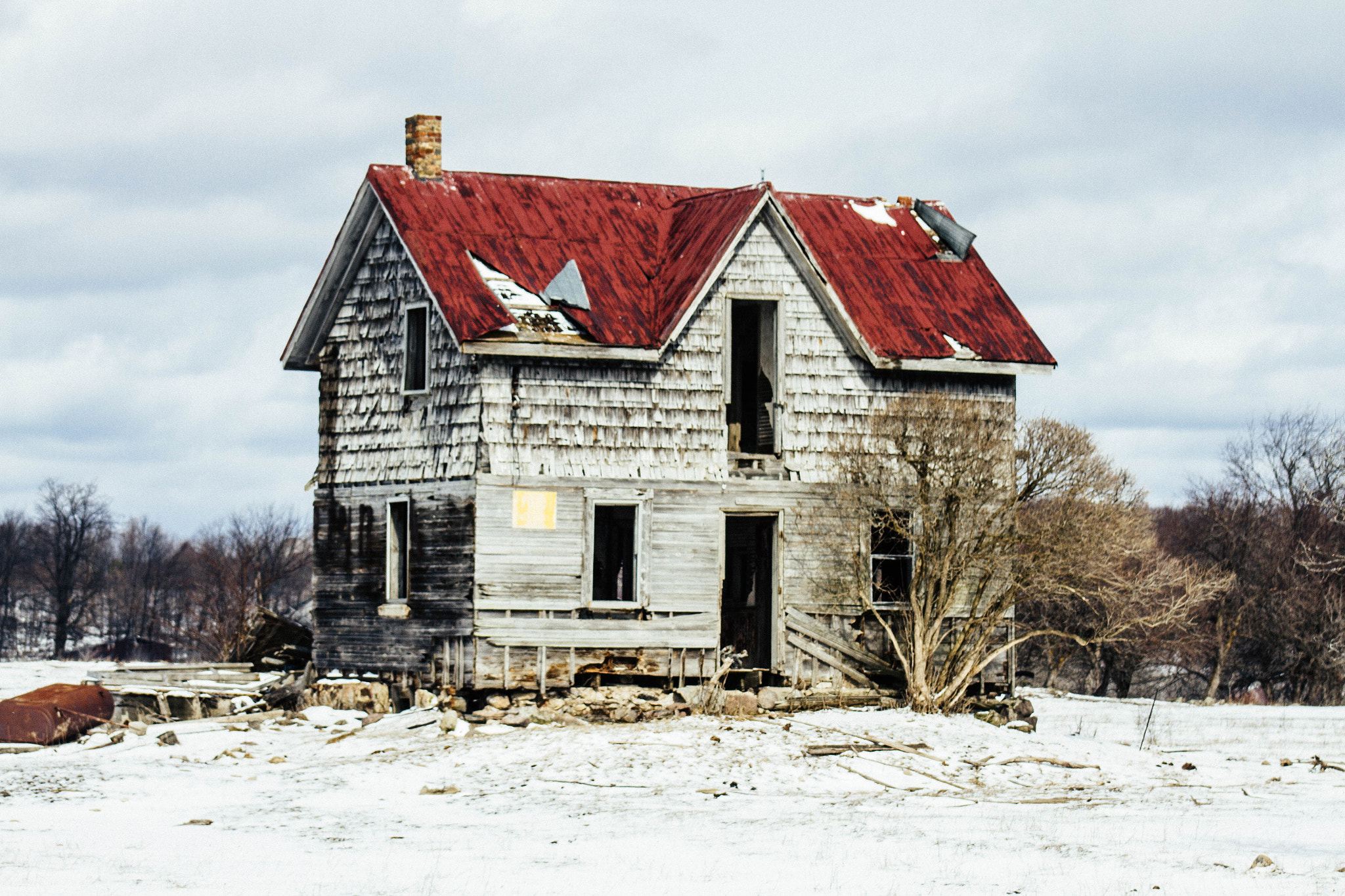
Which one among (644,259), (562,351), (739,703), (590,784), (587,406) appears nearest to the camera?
(590,784)

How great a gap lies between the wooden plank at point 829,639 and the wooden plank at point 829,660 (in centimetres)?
13

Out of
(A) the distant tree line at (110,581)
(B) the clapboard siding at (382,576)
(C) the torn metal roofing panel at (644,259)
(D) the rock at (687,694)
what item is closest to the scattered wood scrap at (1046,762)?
(D) the rock at (687,694)

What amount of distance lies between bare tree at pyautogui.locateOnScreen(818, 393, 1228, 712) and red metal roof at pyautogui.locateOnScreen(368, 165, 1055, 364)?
65.2 inches

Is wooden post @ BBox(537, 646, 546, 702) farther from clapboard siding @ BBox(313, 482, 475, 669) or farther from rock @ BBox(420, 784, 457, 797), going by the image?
rock @ BBox(420, 784, 457, 797)

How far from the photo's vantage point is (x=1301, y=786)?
20047 mm

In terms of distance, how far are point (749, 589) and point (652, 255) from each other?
5838 millimetres

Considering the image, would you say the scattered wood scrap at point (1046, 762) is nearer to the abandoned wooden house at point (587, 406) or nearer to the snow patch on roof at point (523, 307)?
the abandoned wooden house at point (587, 406)

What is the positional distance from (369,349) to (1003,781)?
11355mm

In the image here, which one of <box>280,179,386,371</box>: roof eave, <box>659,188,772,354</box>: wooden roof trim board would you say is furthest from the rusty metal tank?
<box>659,188,772,354</box>: wooden roof trim board

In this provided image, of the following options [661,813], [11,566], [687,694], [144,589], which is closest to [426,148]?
[687,694]

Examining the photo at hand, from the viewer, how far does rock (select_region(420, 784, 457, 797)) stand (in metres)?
18.0

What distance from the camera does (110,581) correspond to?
103000mm

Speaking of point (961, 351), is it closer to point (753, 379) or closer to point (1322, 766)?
point (753, 379)

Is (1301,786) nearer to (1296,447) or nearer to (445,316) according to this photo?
(445,316)
